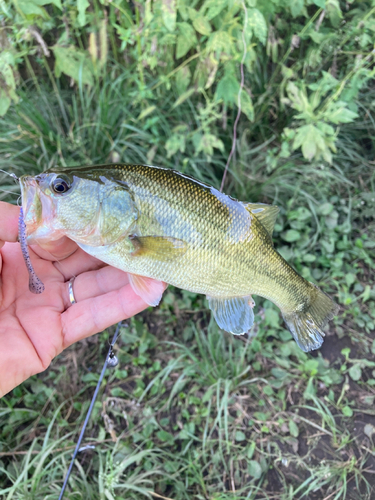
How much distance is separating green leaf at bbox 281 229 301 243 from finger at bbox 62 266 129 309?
1968 mm

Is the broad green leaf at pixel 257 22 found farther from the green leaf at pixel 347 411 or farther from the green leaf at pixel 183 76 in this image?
the green leaf at pixel 347 411

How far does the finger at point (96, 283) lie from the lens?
7.64ft

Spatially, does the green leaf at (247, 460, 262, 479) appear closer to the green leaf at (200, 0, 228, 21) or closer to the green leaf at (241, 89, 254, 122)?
the green leaf at (241, 89, 254, 122)

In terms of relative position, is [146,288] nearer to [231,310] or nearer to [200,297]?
[231,310]

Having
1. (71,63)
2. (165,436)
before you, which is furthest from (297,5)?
(165,436)

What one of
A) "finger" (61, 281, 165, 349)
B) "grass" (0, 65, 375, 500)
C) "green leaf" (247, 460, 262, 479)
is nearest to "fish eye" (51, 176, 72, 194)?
"finger" (61, 281, 165, 349)

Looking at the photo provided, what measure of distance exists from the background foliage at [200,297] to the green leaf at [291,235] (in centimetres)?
2

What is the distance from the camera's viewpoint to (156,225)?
6.35 ft

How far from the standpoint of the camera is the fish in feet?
6.00

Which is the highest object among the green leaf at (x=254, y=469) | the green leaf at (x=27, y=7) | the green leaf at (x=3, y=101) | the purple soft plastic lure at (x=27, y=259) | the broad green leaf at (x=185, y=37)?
the green leaf at (x=27, y=7)

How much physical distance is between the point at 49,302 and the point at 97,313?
34cm

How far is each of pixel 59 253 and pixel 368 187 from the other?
12.1 feet

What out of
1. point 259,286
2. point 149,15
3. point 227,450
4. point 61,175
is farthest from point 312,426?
point 149,15

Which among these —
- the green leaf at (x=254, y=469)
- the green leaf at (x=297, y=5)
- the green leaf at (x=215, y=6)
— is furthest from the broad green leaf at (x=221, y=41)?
the green leaf at (x=254, y=469)
